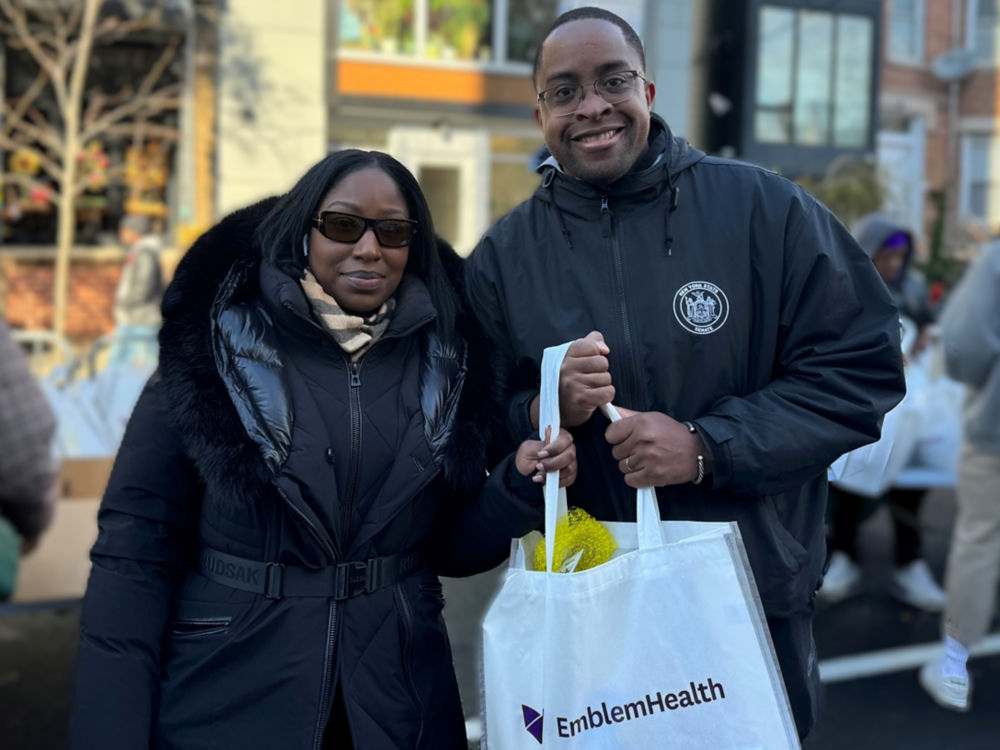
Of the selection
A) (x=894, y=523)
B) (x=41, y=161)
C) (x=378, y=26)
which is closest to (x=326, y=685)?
(x=894, y=523)

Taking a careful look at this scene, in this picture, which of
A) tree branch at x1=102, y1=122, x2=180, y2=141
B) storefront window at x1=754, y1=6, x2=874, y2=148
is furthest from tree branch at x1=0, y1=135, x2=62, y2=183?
storefront window at x1=754, y1=6, x2=874, y2=148

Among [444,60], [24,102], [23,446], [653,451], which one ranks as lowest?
[23,446]

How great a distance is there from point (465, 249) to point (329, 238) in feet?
43.9

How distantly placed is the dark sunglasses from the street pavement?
2524 mm

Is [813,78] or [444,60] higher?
[813,78]

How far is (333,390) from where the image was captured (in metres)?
1.98

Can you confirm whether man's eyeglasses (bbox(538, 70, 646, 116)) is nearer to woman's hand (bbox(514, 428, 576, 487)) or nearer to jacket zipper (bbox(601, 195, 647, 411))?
jacket zipper (bbox(601, 195, 647, 411))

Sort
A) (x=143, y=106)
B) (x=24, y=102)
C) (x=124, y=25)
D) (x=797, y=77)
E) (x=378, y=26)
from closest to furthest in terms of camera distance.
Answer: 1. (x=124, y=25)
2. (x=24, y=102)
3. (x=143, y=106)
4. (x=378, y=26)
5. (x=797, y=77)

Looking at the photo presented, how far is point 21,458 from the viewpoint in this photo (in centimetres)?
274

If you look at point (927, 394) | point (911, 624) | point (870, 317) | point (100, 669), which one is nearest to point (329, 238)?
point (100, 669)

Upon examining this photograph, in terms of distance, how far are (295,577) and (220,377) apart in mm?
400

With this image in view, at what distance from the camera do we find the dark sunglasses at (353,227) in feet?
6.51

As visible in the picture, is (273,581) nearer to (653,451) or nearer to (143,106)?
(653,451)

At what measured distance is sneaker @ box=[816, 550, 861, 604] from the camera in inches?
225
